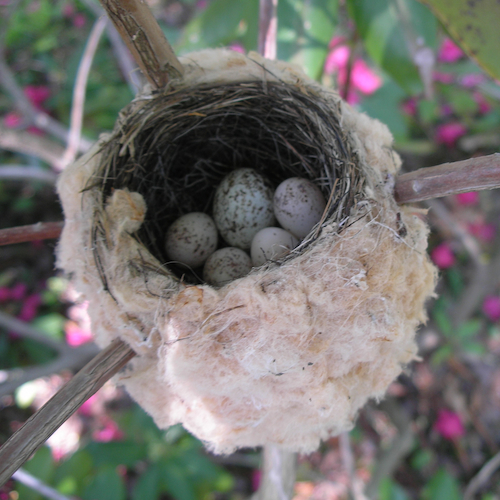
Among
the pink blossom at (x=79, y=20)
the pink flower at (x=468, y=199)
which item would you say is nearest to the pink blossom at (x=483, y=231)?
the pink flower at (x=468, y=199)

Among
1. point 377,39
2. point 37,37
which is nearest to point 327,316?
point 377,39

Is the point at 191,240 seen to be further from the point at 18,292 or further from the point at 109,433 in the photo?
the point at 18,292

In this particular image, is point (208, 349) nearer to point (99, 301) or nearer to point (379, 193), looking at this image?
point (99, 301)

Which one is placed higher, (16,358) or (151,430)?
(16,358)

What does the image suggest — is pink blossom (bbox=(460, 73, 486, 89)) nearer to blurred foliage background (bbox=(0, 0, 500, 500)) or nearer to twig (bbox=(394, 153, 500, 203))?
blurred foliage background (bbox=(0, 0, 500, 500))

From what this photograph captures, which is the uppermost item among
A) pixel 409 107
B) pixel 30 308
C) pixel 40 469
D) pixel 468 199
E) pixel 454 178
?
pixel 454 178

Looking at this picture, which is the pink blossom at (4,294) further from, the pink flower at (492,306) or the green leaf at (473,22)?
the pink flower at (492,306)

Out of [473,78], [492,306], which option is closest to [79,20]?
[473,78]
